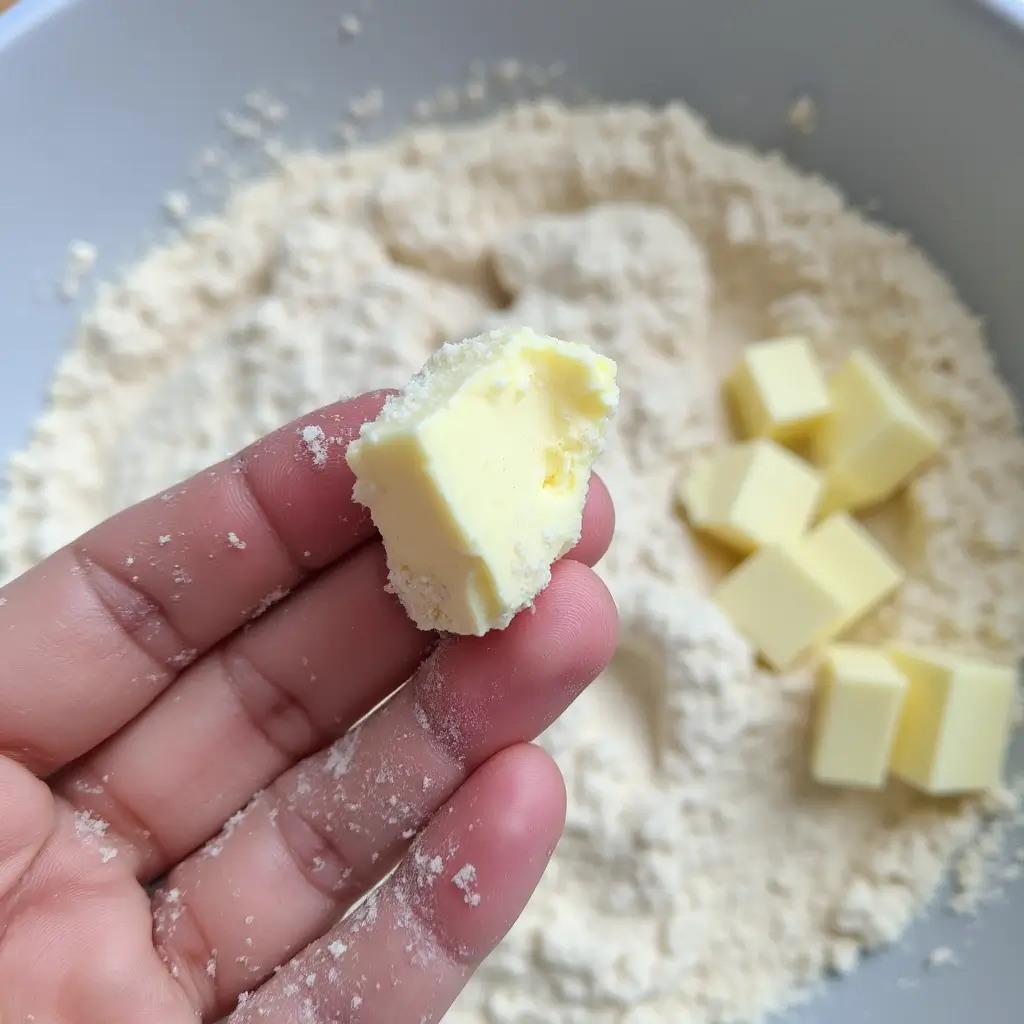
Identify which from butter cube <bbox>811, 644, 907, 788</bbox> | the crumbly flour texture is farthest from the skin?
butter cube <bbox>811, 644, 907, 788</bbox>

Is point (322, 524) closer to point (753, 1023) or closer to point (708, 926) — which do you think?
point (708, 926)

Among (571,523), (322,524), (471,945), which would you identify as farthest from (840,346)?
(471,945)

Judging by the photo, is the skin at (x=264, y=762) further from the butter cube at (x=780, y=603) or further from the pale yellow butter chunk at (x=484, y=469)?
the butter cube at (x=780, y=603)

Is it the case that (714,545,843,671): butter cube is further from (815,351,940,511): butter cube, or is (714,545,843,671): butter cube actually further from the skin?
the skin

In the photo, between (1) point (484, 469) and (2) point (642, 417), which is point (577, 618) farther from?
(2) point (642, 417)

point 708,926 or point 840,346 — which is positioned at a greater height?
point 840,346

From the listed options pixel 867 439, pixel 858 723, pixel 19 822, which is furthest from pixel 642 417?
pixel 19 822

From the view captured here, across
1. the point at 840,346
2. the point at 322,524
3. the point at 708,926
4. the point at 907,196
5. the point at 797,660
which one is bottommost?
the point at 708,926
